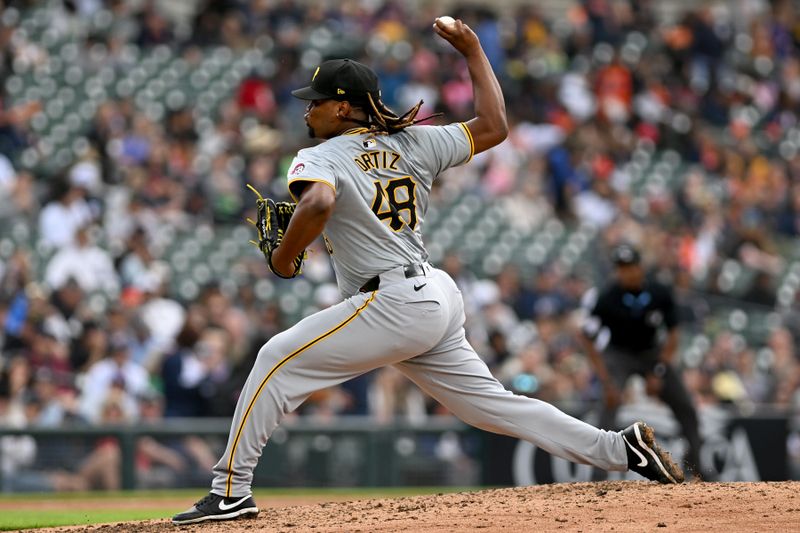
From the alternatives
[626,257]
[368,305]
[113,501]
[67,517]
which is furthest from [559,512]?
[113,501]

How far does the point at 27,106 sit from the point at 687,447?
8.86m

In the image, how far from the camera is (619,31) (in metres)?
20.3

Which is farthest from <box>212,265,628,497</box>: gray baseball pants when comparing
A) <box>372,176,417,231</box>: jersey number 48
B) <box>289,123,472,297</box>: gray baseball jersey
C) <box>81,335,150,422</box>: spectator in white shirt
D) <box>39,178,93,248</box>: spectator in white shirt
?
<box>39,178,93,248</box>: spectator in white shirt

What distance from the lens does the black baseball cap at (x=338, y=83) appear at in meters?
5.52

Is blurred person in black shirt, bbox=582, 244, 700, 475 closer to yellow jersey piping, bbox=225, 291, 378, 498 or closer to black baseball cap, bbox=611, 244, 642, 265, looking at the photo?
black baseball cap, bbox=611, 244, 642, 265

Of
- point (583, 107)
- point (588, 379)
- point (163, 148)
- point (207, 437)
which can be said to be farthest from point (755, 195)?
point (207, 437)

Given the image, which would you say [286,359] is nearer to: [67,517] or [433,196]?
[67,517]

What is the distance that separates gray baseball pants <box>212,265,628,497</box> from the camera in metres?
5.45

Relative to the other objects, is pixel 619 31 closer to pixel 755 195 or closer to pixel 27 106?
pixel 755 195

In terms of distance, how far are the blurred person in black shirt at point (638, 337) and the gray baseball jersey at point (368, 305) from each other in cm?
406

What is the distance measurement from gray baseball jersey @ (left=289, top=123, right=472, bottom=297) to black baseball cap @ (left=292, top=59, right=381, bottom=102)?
0.57 feet

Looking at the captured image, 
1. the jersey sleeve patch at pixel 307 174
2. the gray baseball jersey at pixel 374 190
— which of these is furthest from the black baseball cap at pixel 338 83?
the jersey sleeve patch at pixel 307 174

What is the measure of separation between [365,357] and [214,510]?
3.07 ft

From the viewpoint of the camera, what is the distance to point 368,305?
17.9 ft
